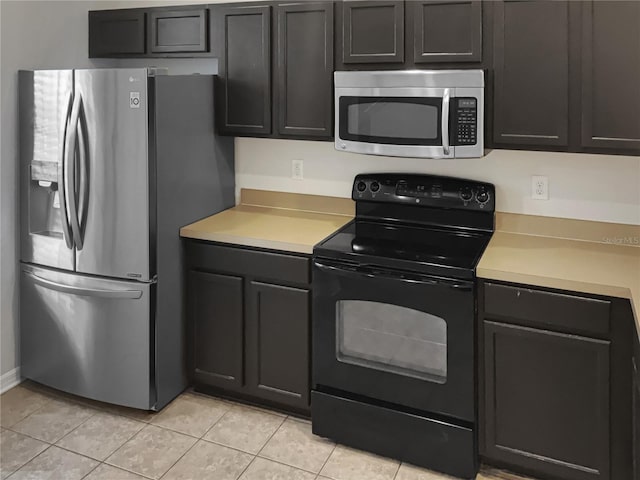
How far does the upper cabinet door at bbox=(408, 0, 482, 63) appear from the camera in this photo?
256cm

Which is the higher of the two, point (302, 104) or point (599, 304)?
point (302, 104)

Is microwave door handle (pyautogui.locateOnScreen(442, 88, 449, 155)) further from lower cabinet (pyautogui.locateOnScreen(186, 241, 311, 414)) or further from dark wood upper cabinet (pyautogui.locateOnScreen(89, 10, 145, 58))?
dark wood upper cabinet (pyautogui.locateOnScreen(89, 10, 145, 58))

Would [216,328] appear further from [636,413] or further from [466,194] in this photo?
[636,413]

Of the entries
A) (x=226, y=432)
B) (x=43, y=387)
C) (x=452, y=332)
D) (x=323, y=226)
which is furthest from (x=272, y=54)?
(x=43, y=387)

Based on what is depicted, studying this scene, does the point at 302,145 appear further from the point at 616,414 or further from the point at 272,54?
the point at 616,414

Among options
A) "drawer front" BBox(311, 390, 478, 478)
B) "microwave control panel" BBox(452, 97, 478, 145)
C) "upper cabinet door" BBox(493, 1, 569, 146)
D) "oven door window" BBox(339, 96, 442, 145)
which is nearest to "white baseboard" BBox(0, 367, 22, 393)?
"drawer front" BBox(311, 390, 478, 478)

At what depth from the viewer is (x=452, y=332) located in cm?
246

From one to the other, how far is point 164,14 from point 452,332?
7.23 feet

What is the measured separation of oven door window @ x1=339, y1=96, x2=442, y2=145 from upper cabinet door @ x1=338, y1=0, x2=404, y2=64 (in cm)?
20

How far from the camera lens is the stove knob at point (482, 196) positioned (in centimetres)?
283

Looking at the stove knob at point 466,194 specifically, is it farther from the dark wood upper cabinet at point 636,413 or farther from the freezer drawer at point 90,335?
the freezer drawer at point 90,335

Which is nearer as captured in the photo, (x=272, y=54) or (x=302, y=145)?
(x=272, y=54)

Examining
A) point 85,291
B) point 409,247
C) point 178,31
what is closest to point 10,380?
point 85,291

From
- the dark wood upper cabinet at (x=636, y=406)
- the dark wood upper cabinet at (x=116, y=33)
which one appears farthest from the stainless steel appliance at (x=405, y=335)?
the dark wood upper cabinet at (x=116, y=33)
